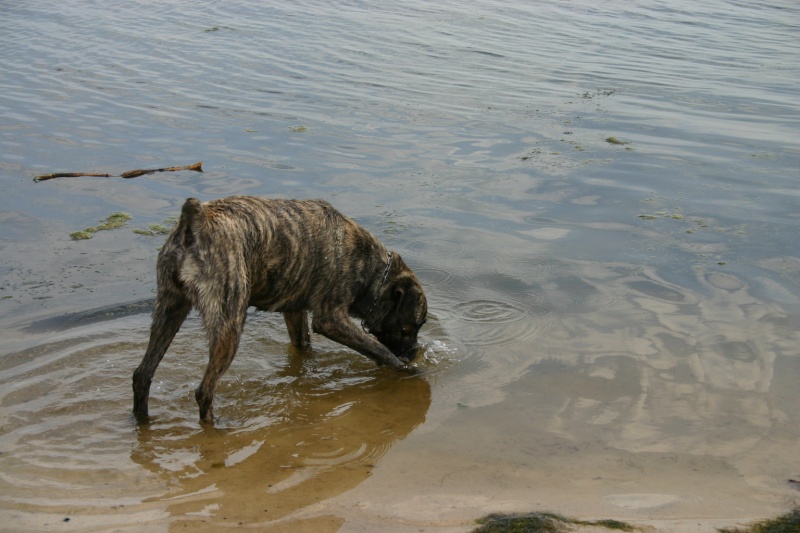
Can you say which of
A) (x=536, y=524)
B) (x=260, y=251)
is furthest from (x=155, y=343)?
(x=536, y=524)

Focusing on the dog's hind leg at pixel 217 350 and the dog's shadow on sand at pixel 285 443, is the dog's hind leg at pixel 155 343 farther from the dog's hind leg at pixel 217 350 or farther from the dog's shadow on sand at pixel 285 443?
the dog's hind leg at pixel 217 350

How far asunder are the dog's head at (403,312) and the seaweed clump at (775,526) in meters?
3.20

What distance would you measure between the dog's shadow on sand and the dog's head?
336mm

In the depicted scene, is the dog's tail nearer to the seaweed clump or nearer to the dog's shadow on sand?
the dog's shadow on sand

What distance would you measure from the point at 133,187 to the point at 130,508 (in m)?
6.33

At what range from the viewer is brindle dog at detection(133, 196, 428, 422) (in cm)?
555

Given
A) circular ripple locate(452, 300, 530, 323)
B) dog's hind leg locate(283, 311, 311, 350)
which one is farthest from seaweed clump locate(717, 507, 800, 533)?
dog's hind leg locate(283, 311, 311, 350)

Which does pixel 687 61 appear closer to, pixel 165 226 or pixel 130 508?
pixel 165 226

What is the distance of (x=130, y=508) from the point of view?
4.79m

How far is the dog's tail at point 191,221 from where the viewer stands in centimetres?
543

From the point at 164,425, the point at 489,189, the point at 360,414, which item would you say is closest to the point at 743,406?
the point at 360,414

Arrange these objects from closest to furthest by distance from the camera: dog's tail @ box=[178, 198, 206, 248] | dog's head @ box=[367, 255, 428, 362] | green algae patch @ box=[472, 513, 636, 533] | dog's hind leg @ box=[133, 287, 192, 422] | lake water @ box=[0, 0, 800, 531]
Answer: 1. green algae patch @ box=[472, 513, 636, 533]
2. lake water @ box=[0, 0, 800, 531]
3. dog's tail @ box=[178, 198, 206, 248]
4. dog's hind leg @ box=[133, 287, 192, 422]
5. dog's head @ box=[367, 255, 428, 362]

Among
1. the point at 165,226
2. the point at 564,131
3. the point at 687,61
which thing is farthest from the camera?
the point at 687,61

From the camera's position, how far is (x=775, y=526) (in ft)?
15.3
